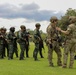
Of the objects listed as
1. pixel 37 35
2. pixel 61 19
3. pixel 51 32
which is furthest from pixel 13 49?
pixel 61 19

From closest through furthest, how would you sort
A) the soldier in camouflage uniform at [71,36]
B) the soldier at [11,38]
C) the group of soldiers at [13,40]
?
the soldier in camouflage uniform at [71,36], the group of soldiers at [13,40], the soldier at [11,38]

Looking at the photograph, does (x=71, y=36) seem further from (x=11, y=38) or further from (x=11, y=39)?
(x=11, y=39)

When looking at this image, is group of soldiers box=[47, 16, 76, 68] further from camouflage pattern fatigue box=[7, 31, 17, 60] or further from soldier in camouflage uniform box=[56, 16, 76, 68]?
camouflage pattern fatigue box=[7, 31, 17, 60]

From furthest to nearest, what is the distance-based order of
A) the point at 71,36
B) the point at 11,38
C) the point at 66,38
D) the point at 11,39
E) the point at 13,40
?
the point at 13,40 → the point at 11,39 → the point at 11,38 → the point at 66,38 → the point at 71,36

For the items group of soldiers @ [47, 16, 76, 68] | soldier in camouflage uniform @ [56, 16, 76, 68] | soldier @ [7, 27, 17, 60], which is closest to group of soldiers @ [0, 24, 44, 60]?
soldier @ [7, 27, 17, 60]

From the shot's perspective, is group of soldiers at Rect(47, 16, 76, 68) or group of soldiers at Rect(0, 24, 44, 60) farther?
group of soldiers at Rect(0, 24, 44, 60)

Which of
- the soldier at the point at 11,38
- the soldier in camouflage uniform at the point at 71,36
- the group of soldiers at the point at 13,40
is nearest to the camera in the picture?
A: the soldier in camouflage uniform at the point at 71,36

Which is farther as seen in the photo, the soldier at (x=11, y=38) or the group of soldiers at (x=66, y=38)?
the soldier at (x=11, y=38)

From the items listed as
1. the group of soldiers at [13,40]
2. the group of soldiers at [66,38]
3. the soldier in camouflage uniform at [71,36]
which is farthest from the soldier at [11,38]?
the soldier in camouflage uniform at [71,36]

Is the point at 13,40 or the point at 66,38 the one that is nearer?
the point at 66,38

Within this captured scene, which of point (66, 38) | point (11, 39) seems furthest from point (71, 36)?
point (11, 39)

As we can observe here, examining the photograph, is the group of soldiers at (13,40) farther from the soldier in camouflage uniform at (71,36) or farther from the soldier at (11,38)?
the soldier in camouflage uniform at (71,36)

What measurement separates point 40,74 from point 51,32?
9.22 feet

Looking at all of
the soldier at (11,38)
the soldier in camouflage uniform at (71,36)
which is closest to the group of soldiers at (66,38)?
the soldier in camouflage uniform at (71,36)
